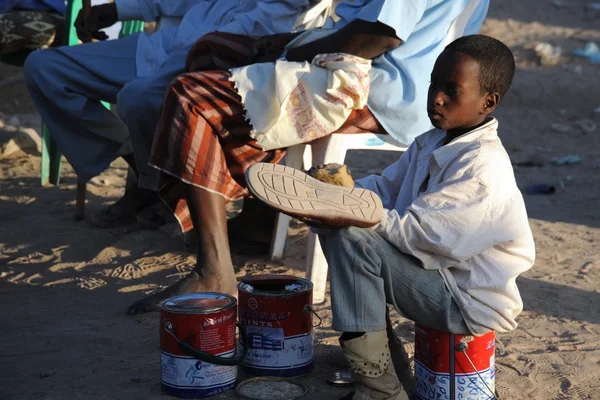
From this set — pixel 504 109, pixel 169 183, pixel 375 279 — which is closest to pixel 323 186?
pixel 375 279

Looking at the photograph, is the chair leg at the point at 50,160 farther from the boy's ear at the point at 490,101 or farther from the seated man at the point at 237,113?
the boy's ear at the point at 490,101

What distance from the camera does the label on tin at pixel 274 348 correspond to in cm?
259

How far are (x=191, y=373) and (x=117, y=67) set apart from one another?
7.15ft

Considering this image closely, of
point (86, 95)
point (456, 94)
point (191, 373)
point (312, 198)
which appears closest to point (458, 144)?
point (456, 94)

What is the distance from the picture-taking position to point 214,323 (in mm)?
2453

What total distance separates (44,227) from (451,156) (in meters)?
2.71

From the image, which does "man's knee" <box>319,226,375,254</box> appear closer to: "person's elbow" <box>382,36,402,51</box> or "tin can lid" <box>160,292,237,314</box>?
"tin can lid" <box>160,292,237,314</box>

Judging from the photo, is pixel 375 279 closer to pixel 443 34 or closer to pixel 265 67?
pixel 265 67

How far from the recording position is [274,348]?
260 cm

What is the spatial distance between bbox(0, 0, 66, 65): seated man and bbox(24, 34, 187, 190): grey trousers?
33.8 inches

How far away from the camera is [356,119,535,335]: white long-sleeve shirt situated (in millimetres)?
2229

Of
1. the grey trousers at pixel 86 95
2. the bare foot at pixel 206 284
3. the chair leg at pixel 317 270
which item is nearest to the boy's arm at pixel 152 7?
the grey trousers at pixel 86 95

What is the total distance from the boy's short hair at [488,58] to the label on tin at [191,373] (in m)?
1.11

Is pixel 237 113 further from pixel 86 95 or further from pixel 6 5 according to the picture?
pixel 6 5
